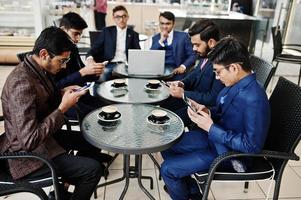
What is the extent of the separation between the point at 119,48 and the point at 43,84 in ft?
5.71

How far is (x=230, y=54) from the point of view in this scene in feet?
4.79

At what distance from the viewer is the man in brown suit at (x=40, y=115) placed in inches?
51.8

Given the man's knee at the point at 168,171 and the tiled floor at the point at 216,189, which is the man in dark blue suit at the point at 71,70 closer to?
the tiled floor at the point at 216,189

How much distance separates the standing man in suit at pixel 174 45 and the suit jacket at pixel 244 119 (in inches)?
56.3

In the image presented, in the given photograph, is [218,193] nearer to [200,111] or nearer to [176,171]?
[176,171]

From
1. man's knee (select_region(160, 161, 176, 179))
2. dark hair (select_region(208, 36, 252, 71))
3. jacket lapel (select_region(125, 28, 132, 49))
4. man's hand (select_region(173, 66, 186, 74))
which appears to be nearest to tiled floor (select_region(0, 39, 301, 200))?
man's knee (select_region(160, 161, 176, 179))

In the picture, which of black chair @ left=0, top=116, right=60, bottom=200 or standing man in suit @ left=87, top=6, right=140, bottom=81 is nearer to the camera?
black chair @ left=0, top=116, right=60, bottom=200

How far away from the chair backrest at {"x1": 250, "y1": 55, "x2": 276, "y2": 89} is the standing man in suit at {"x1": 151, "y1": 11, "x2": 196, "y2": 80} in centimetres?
87

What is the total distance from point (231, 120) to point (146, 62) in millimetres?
1074

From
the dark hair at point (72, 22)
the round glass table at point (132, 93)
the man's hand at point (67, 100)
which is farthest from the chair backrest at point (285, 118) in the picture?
the dark hair at point (72, 22)

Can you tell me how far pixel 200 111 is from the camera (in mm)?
1592

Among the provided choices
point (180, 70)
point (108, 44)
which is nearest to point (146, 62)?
point (180, 70)

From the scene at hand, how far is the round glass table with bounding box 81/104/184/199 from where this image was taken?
1388 millimetres

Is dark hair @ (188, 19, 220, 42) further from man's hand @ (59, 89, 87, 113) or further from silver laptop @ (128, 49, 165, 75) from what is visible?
man's hand @ (59, 89, 87, 113)
